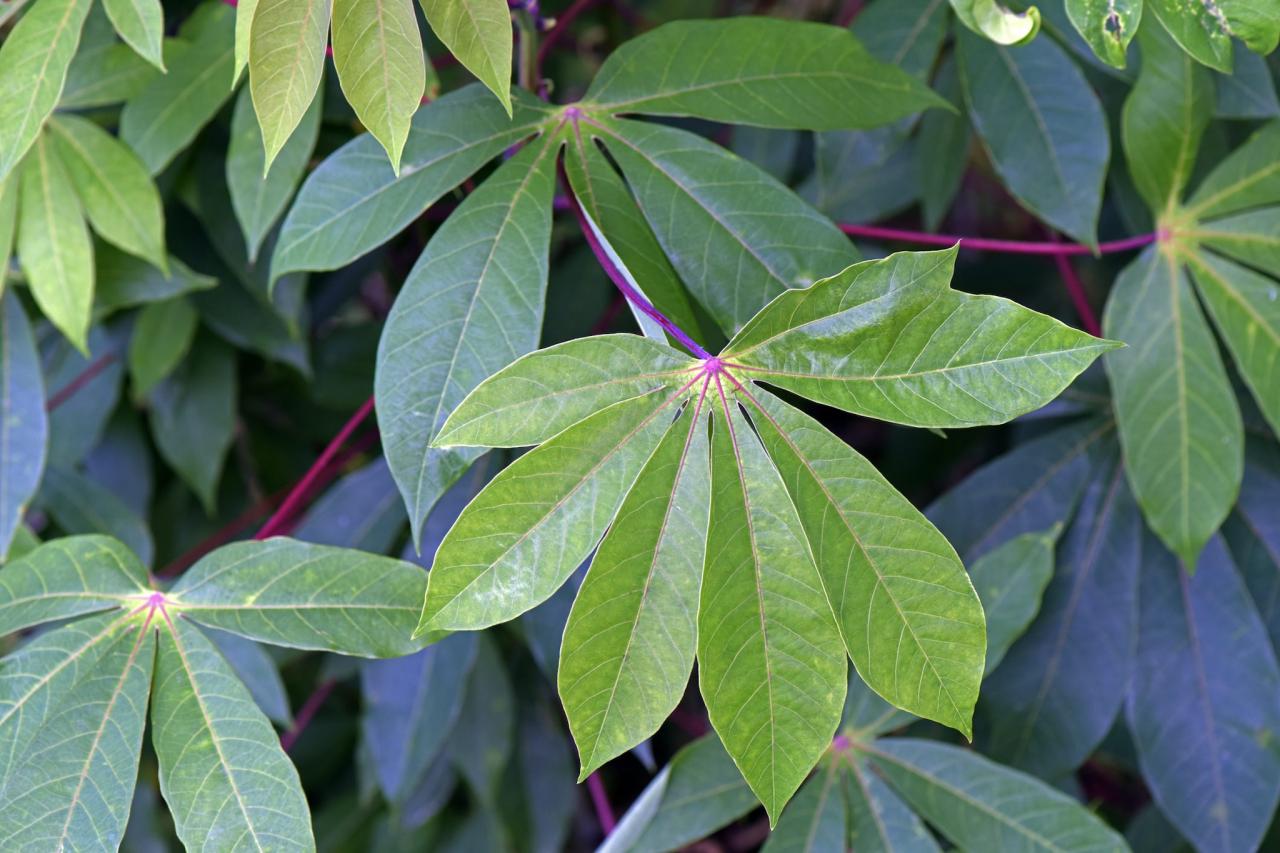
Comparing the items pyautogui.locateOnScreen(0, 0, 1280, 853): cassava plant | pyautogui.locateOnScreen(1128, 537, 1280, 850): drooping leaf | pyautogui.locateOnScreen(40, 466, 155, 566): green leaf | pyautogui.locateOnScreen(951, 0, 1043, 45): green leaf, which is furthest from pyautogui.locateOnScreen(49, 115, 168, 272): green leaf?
pyautogui.locateOnScreen(1128, 537, 1280, 850): drooping leaf

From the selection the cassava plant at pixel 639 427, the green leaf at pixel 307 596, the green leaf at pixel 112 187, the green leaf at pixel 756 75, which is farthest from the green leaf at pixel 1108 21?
the green leaf at pixel 112 187

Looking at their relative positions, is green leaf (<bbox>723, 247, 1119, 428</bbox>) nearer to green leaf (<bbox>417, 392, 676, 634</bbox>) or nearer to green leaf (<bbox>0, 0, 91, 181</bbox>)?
green leaf (<bbox>417, 392, 676, 634</bbox>)

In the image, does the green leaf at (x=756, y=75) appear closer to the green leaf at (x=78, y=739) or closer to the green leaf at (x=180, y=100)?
the green leaf at (x=180, y=100)

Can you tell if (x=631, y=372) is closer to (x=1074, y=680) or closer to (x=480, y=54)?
(x=480, y=54)

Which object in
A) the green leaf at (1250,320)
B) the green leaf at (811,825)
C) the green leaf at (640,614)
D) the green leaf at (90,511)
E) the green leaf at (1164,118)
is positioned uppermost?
the green leaf at (1164,118)

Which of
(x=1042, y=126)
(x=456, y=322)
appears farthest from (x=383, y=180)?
(x=1042, y=126)

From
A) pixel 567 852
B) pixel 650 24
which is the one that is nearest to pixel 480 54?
pixel 650 24
